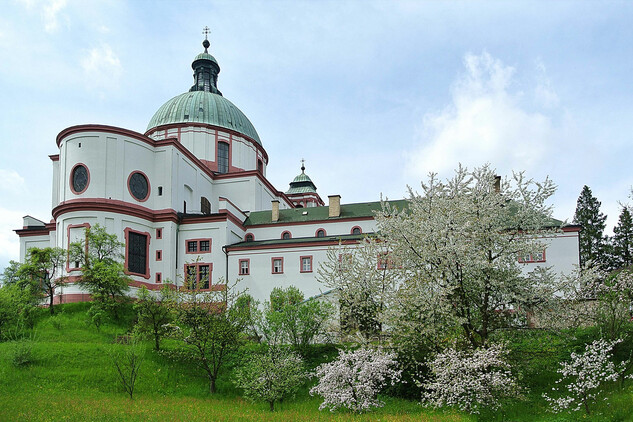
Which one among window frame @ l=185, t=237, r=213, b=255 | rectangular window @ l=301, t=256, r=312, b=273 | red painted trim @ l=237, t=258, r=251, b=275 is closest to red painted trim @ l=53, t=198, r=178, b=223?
window frame @ l=185, t=237, r=213, b=255

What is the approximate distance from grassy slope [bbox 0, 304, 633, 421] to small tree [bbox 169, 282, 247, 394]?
4.88ft

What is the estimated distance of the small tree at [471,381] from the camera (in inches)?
824

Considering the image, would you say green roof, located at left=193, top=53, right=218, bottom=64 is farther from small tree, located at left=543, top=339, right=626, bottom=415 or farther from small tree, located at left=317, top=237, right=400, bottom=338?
small tree, located at left=543, top=339, right=626, bottom=415

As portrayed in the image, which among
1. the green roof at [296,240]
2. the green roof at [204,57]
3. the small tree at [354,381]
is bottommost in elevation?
the small tree at [354,381]

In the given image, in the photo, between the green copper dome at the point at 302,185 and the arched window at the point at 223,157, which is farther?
the green copper dome at the point at 302,185

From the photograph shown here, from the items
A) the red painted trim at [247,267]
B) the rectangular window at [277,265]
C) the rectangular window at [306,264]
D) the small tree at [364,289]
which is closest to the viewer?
the small tree at [364,289]

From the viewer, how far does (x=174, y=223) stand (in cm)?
4775

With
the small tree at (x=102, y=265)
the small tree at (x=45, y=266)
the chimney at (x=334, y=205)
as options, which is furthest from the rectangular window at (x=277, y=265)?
the small tree at (x=45, y=266)

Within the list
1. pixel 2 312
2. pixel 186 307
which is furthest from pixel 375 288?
Result: pixel 2 312

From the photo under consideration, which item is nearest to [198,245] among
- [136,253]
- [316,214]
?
[136,253]

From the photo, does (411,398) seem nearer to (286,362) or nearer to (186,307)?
(286,362)

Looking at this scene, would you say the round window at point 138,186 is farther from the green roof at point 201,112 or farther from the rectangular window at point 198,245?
the green roof at point 201,112

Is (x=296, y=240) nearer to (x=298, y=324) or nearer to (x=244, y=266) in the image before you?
(x=244, y=266)

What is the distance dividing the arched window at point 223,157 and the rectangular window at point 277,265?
54.0 ft
